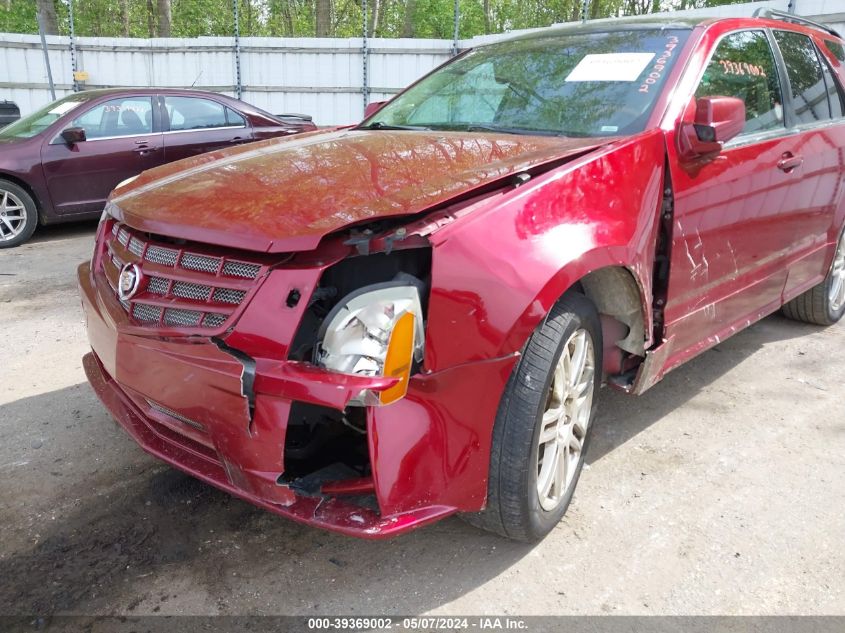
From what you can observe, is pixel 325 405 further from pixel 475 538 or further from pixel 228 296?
pixel 475 538

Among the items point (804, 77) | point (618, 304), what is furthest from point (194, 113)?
point (618, 304)

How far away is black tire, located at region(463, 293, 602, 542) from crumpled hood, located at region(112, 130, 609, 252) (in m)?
0.51

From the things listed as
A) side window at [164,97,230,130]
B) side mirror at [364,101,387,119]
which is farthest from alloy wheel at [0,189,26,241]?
side mirror at [364,101,387,119]

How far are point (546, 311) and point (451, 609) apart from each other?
3.10 ft

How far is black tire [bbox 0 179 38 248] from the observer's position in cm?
689

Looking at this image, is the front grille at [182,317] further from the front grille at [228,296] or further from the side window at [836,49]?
the side window at [836,49]

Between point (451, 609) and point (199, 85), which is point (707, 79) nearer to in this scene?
point (451, 609)

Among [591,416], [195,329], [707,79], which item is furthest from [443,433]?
[707,79]

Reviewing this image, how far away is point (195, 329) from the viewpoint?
1998 mm

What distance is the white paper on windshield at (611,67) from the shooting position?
2.96m

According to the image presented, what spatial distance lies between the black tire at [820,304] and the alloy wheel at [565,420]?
2728mm

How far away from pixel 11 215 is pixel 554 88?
6026 mm

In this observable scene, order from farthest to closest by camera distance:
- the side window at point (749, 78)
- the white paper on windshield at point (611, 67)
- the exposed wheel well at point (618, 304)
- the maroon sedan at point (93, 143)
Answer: the maroon sedan at point (93, 143) < the side window at point (749, 78) < the white paper on windshield at point (611, 67) < the exposed wheel well at point (618, 304)

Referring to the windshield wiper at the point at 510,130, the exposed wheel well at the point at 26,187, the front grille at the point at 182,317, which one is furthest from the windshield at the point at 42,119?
the front grille at the point at 182,317
